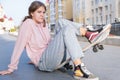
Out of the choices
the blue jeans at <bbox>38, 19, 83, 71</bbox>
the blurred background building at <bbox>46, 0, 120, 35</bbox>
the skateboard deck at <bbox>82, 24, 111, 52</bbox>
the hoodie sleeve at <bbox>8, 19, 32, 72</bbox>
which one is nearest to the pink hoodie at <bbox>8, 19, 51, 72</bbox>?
the hoodie sleeve at <bbox>8, 19, 32, 72</bbox>

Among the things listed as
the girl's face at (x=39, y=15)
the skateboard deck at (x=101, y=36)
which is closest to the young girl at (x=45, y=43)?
the girl's face at (x=39, y=15)

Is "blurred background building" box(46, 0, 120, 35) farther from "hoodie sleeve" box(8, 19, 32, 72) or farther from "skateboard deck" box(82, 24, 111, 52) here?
"skateboard deck" box(82, 24, 111, 52)

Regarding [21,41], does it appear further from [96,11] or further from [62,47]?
[96,11]

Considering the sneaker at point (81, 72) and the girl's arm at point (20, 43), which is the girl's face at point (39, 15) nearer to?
the girl's arm at point (20, 43)

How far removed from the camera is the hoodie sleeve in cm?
→ 408

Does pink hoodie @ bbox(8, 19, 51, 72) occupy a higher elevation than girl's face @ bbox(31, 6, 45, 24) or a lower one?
lower

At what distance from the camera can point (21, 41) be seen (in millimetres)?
4137

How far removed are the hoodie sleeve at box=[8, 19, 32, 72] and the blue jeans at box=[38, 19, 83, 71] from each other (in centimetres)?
28

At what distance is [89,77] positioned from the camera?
350cm

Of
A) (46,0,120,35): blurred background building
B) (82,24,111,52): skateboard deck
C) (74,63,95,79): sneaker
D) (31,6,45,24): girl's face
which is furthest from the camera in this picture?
(46,0,120,35): blurred background building

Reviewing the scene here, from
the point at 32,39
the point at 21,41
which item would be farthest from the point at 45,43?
the point at 21,41

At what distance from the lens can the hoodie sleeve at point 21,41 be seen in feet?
13.4

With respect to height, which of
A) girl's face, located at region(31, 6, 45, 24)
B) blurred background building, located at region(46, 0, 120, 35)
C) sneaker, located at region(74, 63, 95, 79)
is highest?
girl's face, located at region(31, 6, 45, 24)

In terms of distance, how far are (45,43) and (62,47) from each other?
0.57 m
